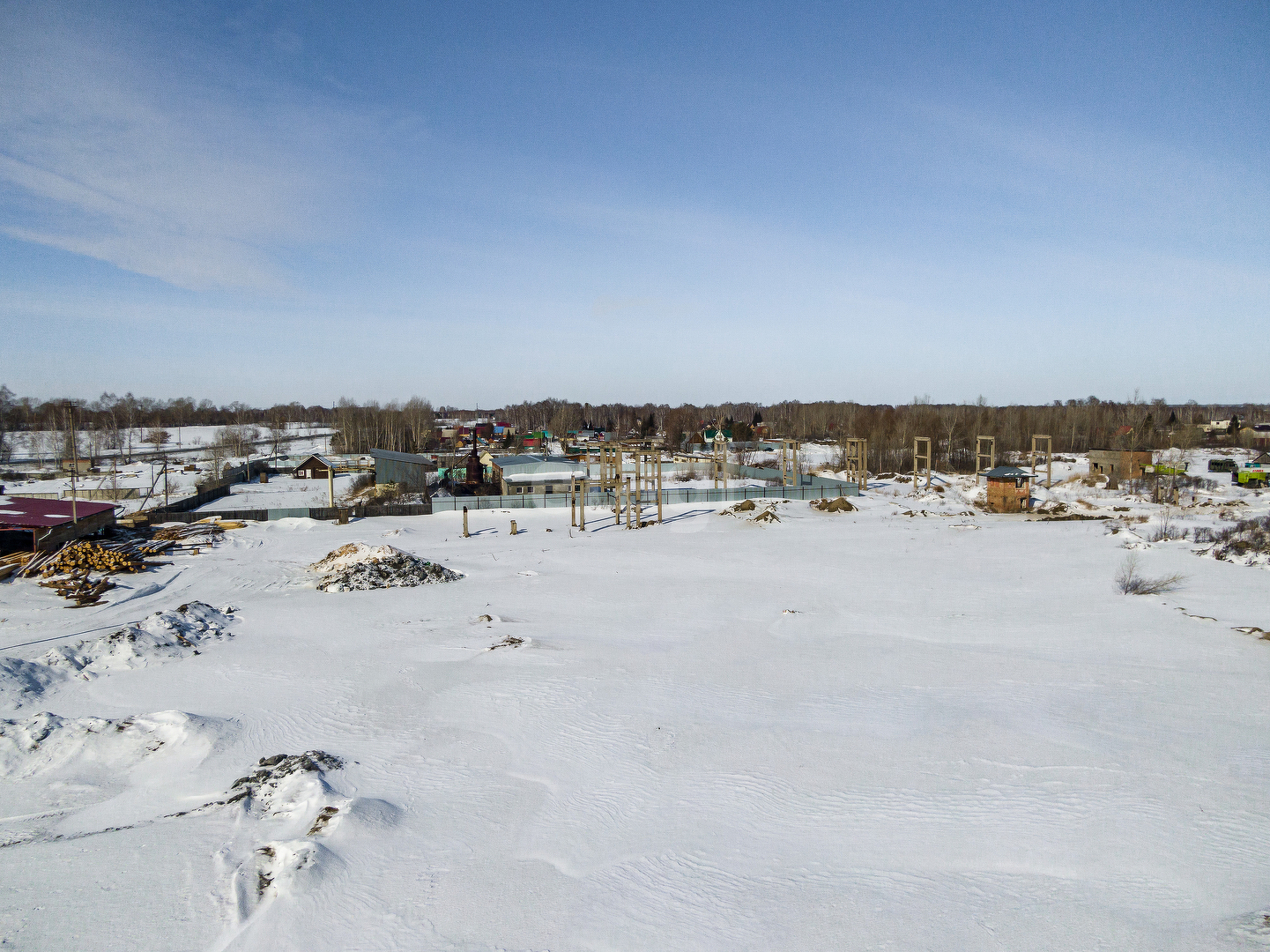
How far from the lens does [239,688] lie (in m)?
12.7

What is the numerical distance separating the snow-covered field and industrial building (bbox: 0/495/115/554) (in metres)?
4.12

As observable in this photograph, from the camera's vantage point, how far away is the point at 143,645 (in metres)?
14.2

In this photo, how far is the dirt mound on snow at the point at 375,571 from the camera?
20.4 meters

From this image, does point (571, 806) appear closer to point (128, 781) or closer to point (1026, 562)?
point (128, 781)

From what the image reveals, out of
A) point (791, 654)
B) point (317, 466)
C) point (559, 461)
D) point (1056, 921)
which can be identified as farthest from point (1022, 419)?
point (1056, 921)

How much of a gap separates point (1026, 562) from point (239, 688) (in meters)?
22.1

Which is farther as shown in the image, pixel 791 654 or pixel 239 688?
pixel 791 654

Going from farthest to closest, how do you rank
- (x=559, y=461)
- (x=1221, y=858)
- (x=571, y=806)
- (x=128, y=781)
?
(x=559, y=461) → (x=128, y=781) → (x=571, y=806) → (x=1221, y=858)

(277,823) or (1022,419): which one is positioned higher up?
(1022,419)

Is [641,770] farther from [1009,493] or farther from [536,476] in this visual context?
[1009,493]

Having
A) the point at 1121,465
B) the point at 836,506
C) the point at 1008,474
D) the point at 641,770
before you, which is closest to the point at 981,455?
the point at 1121,465

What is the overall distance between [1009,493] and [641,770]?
3023 cm

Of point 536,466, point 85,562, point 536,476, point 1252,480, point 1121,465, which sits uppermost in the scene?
point 1121,465

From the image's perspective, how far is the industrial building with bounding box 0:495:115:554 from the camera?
872 inches
